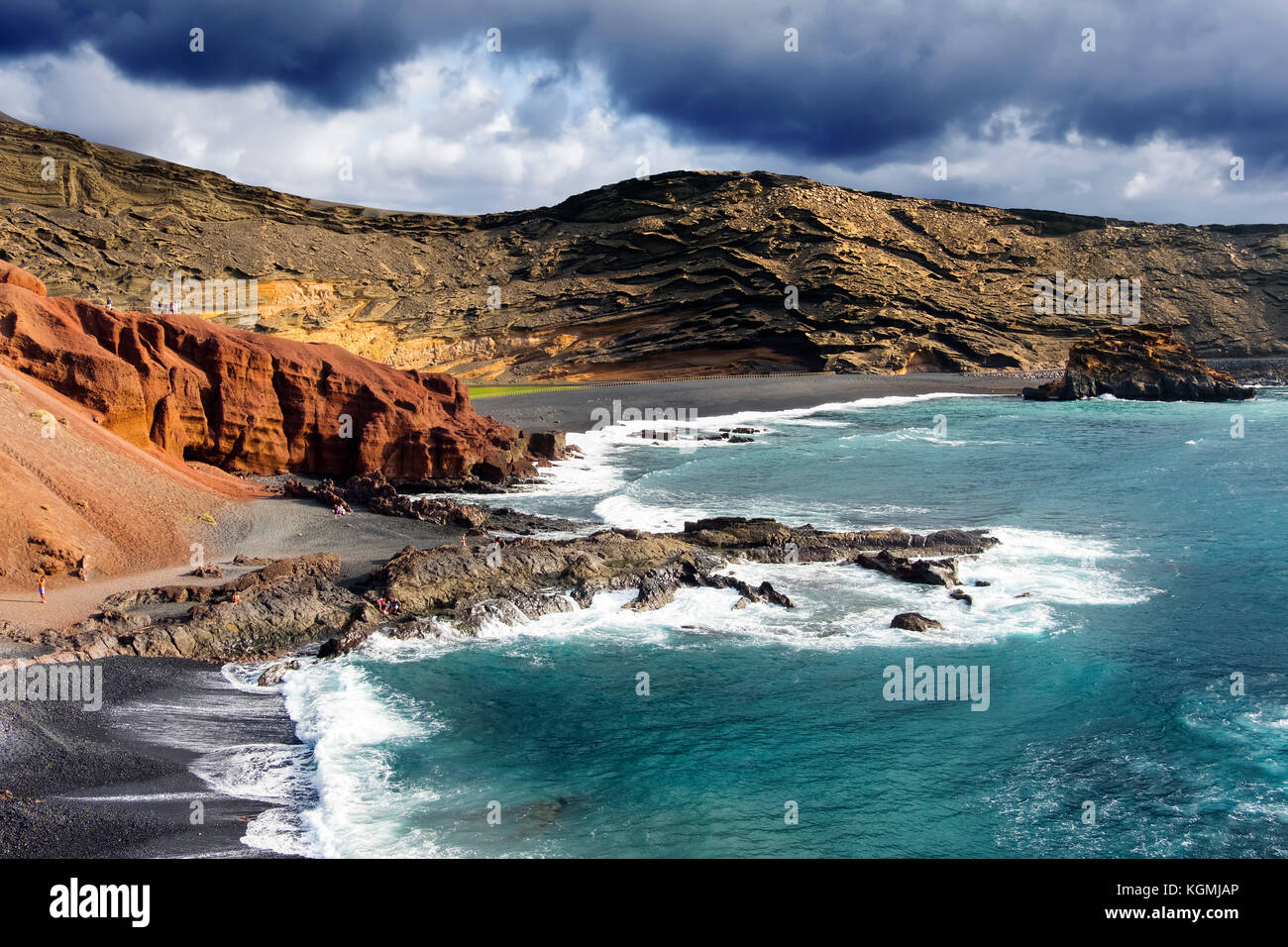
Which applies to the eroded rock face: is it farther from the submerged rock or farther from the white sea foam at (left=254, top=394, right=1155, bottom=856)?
the submerged rock

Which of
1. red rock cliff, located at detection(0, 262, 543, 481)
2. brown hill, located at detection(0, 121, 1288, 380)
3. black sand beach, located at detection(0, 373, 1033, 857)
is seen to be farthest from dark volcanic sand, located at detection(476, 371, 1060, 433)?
black sand beach, located at detection(0, 373, 1033, 857)

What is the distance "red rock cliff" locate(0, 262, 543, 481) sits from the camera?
83.7 feet

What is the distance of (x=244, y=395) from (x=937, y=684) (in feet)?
74.1

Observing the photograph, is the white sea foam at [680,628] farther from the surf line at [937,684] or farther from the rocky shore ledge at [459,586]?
the surf line at [937,684]

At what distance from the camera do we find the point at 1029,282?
301ft

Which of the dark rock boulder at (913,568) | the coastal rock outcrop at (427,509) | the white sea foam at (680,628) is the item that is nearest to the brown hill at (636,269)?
the coastal rock outcrop at (427,509)

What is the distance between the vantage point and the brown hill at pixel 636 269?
7200cm

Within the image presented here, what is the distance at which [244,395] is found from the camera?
2906cm

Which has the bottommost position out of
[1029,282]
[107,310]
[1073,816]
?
[1073,816]

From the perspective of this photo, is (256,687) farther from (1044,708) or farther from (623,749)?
(1044,708)

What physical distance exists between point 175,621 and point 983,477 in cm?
2826

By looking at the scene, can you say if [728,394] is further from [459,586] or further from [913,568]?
[459,586]
